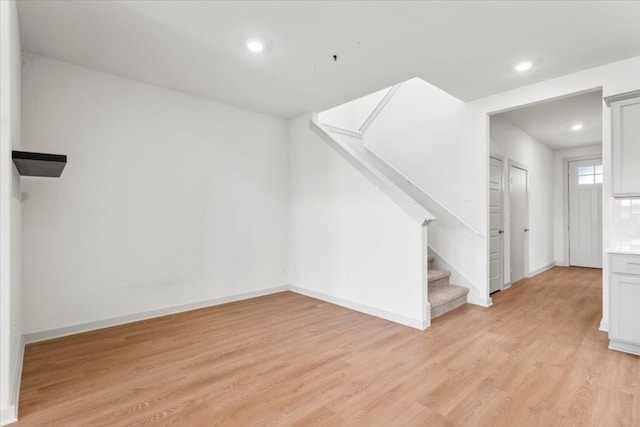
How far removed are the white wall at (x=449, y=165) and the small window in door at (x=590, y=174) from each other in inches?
186

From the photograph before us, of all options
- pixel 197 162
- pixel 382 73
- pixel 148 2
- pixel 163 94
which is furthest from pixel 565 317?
pixel 163 94

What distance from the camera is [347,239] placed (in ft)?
14.3

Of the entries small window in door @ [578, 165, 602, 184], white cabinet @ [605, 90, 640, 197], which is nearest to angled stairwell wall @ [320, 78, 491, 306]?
white cabinet @ [605, 90, 640, 197]

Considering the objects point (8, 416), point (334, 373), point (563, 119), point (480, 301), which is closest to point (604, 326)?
point (480, 301)

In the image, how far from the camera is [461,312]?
4.00 m

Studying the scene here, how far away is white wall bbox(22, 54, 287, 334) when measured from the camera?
3.17m

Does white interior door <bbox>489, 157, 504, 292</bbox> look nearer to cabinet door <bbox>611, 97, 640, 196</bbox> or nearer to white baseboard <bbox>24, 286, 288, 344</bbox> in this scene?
cabinet door <bbox>611, 97, 640, 196</bbox>

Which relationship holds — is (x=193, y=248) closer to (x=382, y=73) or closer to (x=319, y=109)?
(x=319, y=109)

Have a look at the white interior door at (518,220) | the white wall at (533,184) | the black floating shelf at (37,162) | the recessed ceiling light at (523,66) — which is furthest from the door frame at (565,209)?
the black floating shelf at (37,162)

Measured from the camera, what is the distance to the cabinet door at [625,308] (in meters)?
2.76

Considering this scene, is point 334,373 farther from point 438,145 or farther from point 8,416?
point 438,145

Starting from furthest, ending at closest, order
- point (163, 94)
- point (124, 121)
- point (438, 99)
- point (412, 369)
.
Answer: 1. point (438, 99)
2. point (163, 94)
3. point (124, 121)
4. point (412, 369)

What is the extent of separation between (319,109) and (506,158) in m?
3.26

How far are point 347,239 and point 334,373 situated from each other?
2.06 meters
